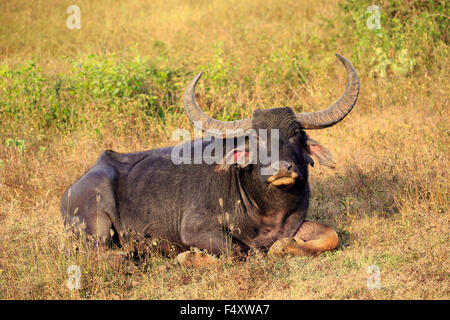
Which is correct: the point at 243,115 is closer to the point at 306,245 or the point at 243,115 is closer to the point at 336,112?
the point at 336,112

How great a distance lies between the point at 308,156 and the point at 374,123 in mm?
3650

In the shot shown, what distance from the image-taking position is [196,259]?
4.74 meters

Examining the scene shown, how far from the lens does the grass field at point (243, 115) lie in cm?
440

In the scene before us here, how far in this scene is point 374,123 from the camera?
799cm

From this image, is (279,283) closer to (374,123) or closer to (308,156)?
(308,156)

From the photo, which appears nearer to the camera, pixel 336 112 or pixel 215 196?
pixel 336 112

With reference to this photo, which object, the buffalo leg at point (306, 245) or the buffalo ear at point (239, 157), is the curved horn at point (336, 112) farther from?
the buffalo leg at point (306, 245)

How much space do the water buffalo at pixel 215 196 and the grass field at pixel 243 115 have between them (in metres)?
0.30

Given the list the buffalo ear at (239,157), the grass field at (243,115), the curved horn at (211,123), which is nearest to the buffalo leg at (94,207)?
the grass field at (243,115)

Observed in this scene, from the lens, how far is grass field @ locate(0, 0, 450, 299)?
14.4ft

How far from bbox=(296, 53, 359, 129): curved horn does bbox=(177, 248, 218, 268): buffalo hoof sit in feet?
4.89

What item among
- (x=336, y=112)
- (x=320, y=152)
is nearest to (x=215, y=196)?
(x=320, y=152)

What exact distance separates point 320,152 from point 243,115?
3.88 m

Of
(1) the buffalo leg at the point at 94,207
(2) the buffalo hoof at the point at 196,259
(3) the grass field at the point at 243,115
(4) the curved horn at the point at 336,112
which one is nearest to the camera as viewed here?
(3) the grass field at the point at 243,115
